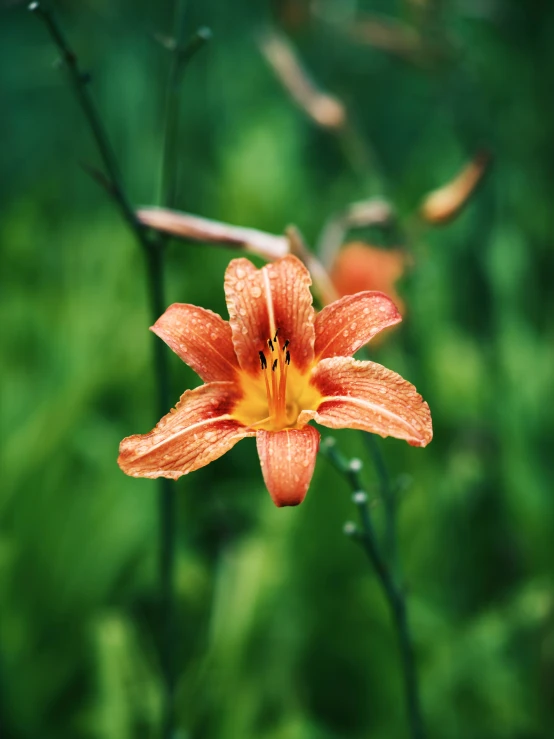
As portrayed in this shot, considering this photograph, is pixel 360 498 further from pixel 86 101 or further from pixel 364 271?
pixel 364 271

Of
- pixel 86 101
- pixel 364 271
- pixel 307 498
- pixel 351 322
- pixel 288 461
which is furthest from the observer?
pixel 364 271

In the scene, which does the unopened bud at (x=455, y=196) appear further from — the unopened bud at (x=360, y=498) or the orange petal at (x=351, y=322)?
the unopened bud at (x=360, y=498)

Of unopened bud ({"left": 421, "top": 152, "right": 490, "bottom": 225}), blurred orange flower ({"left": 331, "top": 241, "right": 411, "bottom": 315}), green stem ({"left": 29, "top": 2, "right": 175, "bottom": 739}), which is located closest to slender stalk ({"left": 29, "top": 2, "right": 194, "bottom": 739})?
green stem ({"left": 29, "top": 2, "right": 175, "bottom": 739})

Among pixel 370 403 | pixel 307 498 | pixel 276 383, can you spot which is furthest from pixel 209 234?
pixel 307 498

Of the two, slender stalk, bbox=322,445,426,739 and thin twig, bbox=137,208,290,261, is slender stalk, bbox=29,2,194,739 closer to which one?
thin twig, bbox=137,208,290,261

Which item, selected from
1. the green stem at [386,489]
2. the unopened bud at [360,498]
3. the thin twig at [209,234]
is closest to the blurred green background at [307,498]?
the thin twig at [209,234]

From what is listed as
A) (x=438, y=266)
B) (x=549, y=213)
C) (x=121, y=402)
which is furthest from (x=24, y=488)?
(x=549, y=213)
